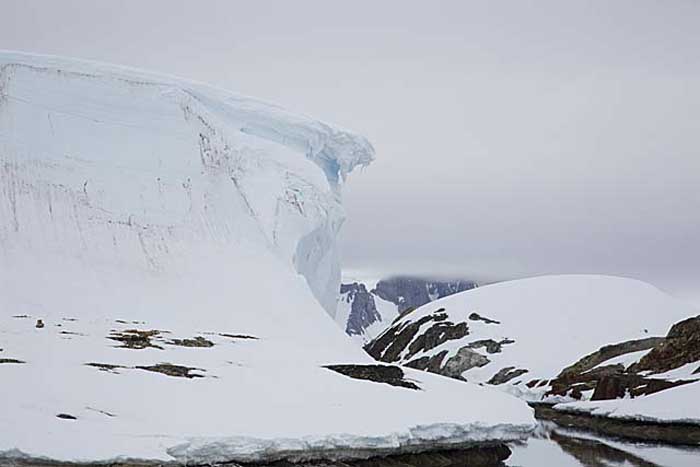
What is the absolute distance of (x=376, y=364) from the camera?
62.7ft

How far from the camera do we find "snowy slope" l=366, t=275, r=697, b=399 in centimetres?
5212

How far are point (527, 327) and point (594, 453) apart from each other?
38.7 m

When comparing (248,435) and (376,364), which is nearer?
(248,435)

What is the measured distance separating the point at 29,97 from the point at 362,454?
21.4 meters

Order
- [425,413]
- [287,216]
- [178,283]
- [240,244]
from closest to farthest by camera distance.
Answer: [425,413], [178,283], [240,244], [287,216]

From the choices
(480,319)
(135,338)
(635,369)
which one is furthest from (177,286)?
(480,319)

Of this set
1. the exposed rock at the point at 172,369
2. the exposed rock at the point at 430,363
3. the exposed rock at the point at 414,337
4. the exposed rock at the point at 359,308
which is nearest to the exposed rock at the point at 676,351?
the exposed rock at the point at 430,363

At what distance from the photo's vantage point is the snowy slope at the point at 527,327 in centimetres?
5212

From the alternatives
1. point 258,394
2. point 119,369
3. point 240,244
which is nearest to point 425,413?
point 258,394

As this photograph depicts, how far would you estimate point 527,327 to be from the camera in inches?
2329

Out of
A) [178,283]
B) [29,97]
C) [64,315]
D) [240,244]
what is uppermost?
[29,97]

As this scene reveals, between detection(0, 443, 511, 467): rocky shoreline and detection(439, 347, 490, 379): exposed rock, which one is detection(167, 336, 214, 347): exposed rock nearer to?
detection(0, 443, 511, 467): rocky shoreline

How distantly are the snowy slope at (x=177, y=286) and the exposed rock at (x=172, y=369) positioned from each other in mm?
70

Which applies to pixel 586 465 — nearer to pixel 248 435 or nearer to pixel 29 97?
pixel 248 435
